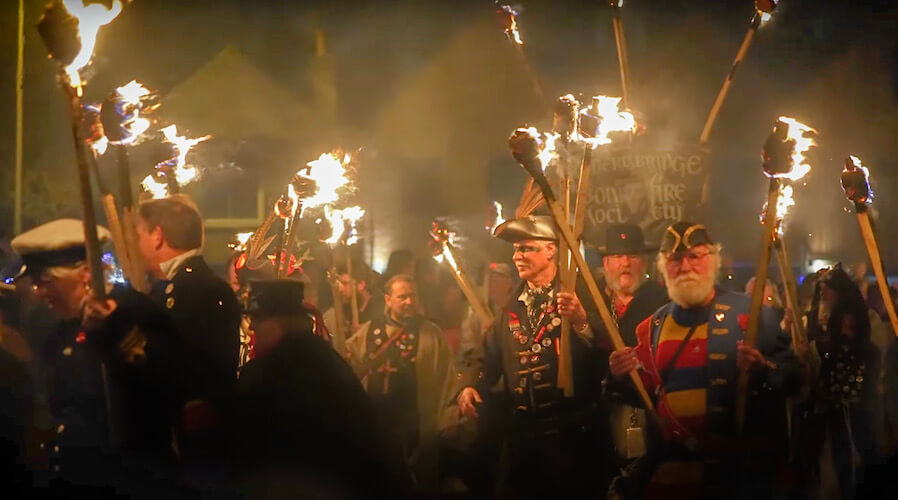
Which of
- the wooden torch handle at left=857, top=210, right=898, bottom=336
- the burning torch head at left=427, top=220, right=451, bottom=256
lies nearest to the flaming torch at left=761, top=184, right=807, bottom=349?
the wooden torch handle at left=857, top=210, right=898, bottom=336

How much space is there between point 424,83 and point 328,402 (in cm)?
811

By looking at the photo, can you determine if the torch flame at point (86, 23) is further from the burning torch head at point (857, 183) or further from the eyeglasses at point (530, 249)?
the burning torch head at point (857, 183)

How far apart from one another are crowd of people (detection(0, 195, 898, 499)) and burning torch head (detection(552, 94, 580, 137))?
2.01 feet

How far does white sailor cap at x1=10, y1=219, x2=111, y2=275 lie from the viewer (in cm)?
494

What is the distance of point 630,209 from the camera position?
618 centimetres

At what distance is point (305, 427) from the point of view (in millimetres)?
3857

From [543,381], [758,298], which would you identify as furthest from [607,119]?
[543,381]

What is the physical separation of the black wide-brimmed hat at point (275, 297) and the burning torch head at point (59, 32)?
166 centimetres

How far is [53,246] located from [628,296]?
11.3 ft

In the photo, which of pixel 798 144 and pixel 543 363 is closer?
pixel 798 144

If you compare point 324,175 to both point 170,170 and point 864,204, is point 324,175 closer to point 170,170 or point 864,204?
point 170,170

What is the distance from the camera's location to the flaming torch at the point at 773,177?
498cm

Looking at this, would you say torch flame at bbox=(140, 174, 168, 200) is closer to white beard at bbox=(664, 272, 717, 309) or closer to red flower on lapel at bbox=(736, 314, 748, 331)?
white beard at bbox=(664, 272, 717, 309)

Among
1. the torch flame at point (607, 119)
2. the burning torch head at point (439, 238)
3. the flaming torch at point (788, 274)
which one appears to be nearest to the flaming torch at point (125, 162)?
the burning torch head at point (439, 238)
